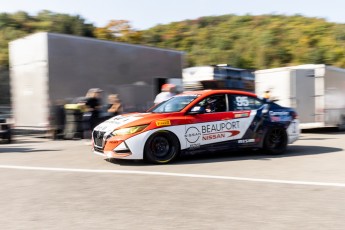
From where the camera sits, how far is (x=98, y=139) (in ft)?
27.1

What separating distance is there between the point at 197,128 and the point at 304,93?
8303 mm

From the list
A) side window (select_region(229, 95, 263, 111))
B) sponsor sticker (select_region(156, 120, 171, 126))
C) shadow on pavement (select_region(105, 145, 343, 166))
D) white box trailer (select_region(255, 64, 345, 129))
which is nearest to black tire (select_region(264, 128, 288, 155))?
shadow on pavement (select_region(105, 145, 343, 166))

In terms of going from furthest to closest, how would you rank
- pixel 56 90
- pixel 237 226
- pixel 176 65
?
pixel 176 65 < pixel 56 90 < pixel 237 226

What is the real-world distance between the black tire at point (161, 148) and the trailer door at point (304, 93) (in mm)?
8314

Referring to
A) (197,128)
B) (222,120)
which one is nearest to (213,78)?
(222,120)

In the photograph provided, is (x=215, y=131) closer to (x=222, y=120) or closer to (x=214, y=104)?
(x=222, y=120)

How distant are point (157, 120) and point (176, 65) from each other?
8.57 meters

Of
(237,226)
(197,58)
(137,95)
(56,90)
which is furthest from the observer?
(197,58)

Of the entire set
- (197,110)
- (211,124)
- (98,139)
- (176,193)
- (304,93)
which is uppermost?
(304,93)

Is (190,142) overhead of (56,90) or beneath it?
beneath

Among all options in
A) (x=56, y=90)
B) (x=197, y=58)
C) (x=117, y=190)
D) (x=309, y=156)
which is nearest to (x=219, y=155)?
(x=309, y=156)

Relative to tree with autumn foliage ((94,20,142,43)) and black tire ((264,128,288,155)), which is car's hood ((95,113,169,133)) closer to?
black tire ((264,128,288,155))

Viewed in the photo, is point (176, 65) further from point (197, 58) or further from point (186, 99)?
point (197, 58)

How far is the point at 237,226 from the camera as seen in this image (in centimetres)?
420
